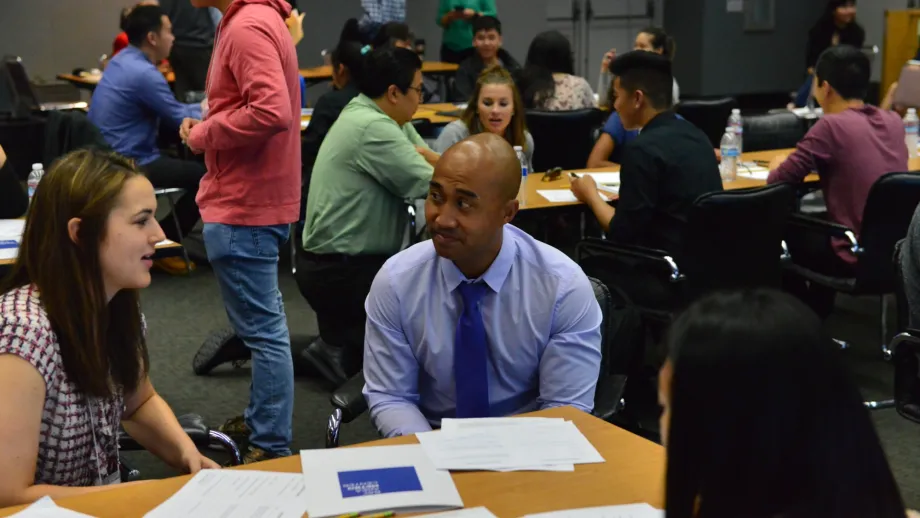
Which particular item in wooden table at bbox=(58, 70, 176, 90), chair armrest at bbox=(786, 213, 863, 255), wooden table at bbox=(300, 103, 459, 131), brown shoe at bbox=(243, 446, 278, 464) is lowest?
brown shoe at bbox=(243, 446, 278, 464)

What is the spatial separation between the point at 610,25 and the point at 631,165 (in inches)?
353

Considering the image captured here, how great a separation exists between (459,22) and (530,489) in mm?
8247

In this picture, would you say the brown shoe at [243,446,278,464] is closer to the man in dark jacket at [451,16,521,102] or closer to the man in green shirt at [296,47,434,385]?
the man in green shirt at [296,47,434,385]

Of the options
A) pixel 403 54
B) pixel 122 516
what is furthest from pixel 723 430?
pixel 403 54

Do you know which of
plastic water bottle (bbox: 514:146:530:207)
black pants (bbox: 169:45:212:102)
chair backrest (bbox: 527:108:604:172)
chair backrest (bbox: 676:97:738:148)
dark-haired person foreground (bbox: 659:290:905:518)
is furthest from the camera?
black pants (bbox: 169:45:212:102)

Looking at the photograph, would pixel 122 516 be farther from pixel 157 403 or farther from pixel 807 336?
pixel 807 336

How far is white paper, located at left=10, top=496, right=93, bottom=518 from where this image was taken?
1.73m

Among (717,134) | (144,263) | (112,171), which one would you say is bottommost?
(717,134)

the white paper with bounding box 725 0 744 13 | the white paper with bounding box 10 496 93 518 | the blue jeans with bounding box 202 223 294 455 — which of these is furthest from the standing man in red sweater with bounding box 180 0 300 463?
the white paper with bounding box 725 0 744 13

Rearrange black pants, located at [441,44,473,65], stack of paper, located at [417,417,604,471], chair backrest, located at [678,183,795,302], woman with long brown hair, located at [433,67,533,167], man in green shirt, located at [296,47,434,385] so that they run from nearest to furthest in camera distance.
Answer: stack of paper, located at [417,417,604,471]
chair backrest, located at [678,183,795,302]
man in green shirt, located at [296,47,434,385]
woman with long brown hair, located at [433,67,533,167]
black pants, located at [441,44,473,65]

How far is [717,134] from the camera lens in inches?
272

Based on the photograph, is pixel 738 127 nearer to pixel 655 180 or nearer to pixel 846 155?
pixel 846 155

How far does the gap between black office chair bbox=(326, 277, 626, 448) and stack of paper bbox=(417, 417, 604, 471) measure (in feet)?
1.55

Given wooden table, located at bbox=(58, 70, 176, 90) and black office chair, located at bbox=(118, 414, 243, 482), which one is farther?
wooden table, located at bbox=(58, 70, 176, 90)
